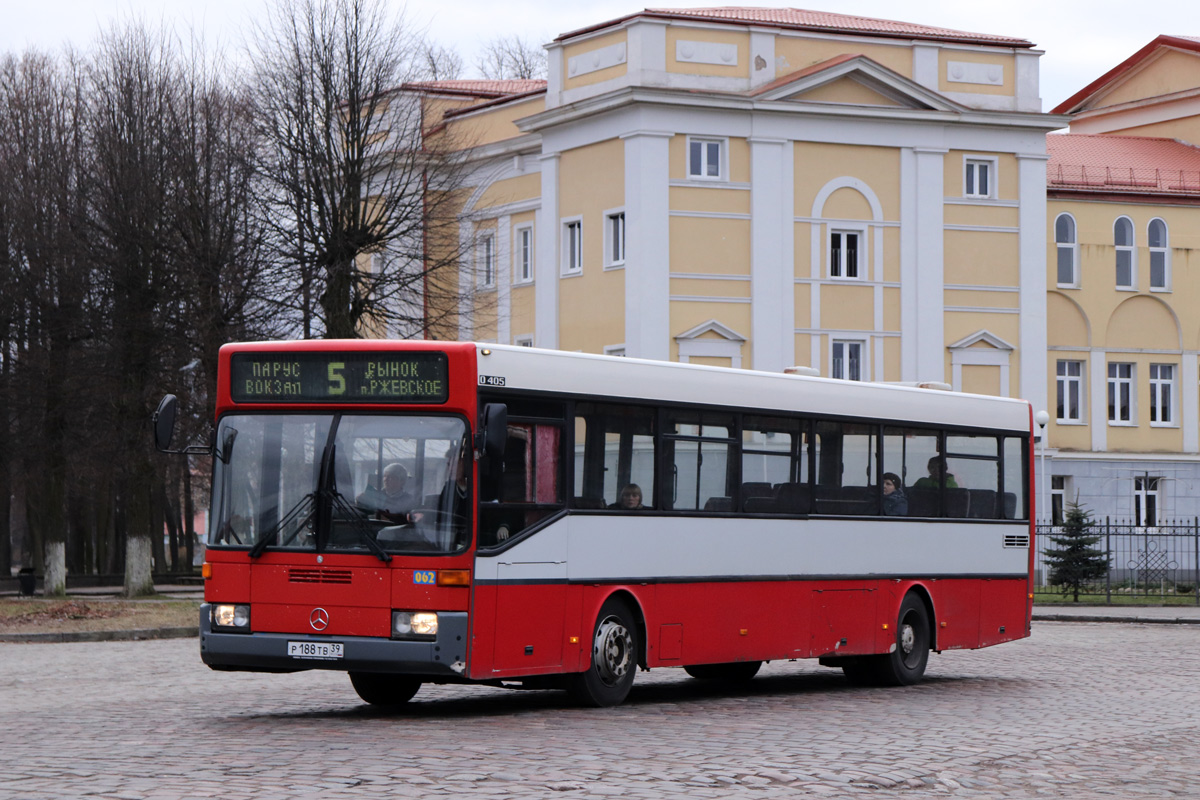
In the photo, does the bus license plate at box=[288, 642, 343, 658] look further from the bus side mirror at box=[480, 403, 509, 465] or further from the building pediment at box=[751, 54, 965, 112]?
the building pediment at box=[751, 54, 965, 112]

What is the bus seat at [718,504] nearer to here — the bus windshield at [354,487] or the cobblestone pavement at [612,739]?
the cobblestone pavement at [612,739]

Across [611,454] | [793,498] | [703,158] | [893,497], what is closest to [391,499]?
[611,454]

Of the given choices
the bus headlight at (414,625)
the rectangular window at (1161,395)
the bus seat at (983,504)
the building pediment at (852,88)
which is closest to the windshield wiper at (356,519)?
the bus headlight at (414,625)

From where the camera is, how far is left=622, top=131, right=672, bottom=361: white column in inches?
2004

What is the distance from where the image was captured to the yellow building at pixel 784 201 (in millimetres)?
51438

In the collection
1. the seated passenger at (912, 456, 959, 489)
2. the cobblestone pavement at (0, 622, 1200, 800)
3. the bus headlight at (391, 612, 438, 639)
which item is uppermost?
the seated passenger at (912, 456, 959, 489)

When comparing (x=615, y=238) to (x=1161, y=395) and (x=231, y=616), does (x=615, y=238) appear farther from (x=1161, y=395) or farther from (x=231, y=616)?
(x=231, y=616)

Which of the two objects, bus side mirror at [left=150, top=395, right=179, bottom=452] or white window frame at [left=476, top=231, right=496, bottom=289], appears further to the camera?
white window frame at [left=476, top=231, right=496, bottom=289]

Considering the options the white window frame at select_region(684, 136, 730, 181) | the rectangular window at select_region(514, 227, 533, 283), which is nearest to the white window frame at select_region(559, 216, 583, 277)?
the rectangular window at select_region(514, 227, 533, 283)

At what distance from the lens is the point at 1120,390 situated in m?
60.6

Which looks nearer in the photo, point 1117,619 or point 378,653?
point 378,653

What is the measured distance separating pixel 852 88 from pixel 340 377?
40.8 meters

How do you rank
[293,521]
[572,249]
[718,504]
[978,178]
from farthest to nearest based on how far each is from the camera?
1. [978,178]
2. [572,249]
3. [718,504]
4. [293,521]

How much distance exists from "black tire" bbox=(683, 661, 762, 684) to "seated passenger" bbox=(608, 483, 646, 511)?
11.1ft
